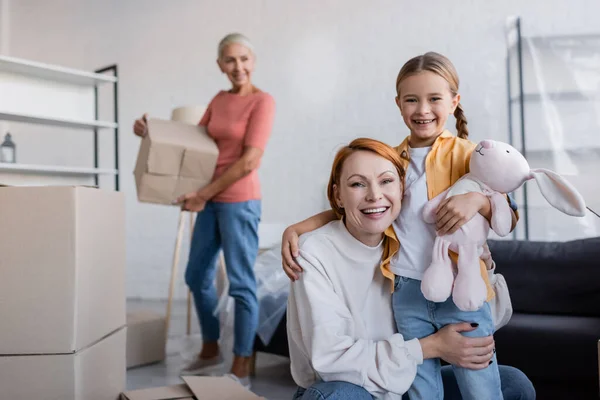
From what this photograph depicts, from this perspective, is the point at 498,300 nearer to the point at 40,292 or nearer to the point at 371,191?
the point at 371,191

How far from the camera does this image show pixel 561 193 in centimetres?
109

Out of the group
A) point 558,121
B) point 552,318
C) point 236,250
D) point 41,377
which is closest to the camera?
point 41,377

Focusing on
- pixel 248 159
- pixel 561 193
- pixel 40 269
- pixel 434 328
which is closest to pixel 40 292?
pixel 40 269

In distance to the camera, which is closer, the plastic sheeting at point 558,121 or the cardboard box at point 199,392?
the cardboard box at point 199,392

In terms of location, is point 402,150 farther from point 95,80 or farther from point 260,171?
point 260,171

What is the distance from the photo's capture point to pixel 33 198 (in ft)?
4.68

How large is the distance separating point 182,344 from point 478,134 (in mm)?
2005

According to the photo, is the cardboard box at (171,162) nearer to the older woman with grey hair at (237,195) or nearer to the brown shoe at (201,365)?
the older woman with grey hair at (237,195)

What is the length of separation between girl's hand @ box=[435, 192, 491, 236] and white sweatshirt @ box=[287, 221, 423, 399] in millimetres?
160

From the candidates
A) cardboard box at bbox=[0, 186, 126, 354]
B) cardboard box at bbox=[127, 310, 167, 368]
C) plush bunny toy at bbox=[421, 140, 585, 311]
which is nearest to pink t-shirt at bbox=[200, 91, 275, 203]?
cardboard box at bbox=[127, 310, 167, 368]

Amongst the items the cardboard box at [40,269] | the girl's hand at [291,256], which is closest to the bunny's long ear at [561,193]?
the girl's hand at [291,256]

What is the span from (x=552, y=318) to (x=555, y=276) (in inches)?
8.9

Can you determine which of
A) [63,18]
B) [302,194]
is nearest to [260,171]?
[302,194]

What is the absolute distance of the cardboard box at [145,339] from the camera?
99.7 inches
